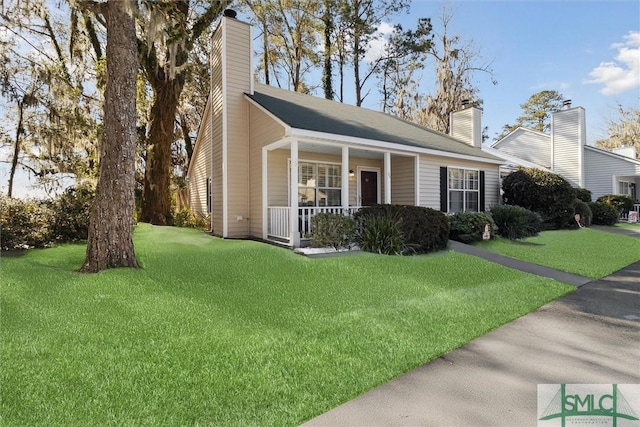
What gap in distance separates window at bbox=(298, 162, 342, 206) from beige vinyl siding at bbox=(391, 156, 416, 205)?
7.29ft

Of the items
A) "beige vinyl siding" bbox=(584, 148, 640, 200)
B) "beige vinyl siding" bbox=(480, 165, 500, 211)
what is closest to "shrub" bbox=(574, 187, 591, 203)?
"beige vinyl siding" bbox=(584, 148, 640, 200)

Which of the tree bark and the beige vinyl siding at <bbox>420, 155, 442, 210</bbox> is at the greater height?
the tree bark

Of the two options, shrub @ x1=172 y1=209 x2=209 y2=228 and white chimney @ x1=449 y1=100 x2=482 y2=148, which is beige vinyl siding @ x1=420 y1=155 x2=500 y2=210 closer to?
white chimney @ x1=449 y1=100 x2=482 y2=148

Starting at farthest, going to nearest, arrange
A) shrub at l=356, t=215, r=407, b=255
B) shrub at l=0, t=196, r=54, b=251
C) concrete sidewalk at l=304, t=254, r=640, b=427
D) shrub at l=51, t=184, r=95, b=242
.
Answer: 1. shrub at l=51, t=184, r=95, b=242
2. shrub at l=0, t=196, r=54, b=251
3. shrub at l=356, t=215, r=407, b=255
4. concrete sidewalk at l=304, t=254, r=640, b=427

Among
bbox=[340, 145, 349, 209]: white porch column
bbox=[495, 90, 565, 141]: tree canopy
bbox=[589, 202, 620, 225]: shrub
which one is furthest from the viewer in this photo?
bbox=[495, 90, 565, 141]: tree canopy

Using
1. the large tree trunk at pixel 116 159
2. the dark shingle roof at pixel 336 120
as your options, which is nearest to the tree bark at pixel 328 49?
the dark shingle roof at pixel 336 120

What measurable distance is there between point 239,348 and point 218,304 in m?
1.43

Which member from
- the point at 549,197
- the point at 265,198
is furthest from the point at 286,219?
the point at 549,197

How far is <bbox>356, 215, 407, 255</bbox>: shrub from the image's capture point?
8547mm

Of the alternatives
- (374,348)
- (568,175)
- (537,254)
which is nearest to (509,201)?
(537,254)

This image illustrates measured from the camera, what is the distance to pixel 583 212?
1559 centimetres

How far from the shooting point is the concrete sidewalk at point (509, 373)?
8.24ft

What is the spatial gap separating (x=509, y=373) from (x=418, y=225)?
5.99 meters

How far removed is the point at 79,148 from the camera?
14.1 metres
